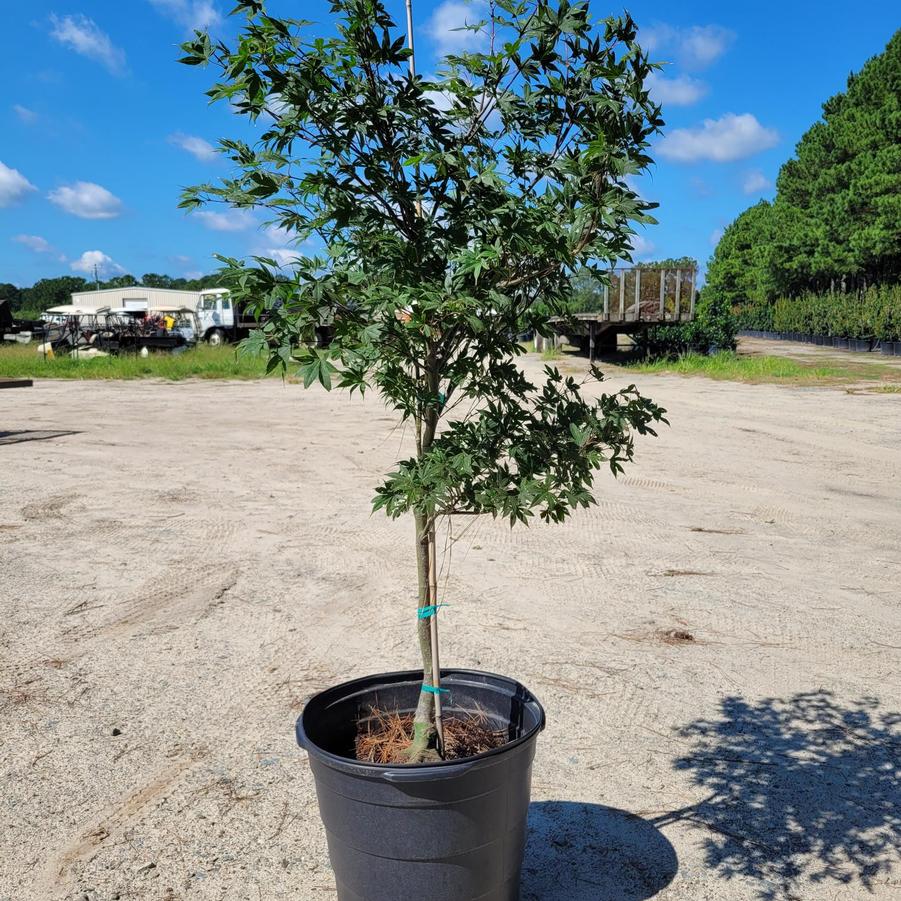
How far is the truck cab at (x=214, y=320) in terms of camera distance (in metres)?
31.7

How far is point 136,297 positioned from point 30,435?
82.0 m

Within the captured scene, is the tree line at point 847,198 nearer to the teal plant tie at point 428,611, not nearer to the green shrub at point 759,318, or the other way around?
the green shrub at point 759,318

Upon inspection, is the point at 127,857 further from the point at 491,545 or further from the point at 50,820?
the point at 491,545

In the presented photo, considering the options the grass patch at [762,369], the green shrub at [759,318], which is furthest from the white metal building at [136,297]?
the grass patch at [762,369]

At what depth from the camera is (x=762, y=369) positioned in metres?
19.8

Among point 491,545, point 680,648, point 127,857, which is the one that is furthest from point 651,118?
point 491,545

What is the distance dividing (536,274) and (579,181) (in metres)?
0.24

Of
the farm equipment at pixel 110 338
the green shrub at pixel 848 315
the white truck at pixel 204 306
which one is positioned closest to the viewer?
the white truck at pixel 204 306

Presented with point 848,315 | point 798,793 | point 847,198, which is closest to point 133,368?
point 798,793

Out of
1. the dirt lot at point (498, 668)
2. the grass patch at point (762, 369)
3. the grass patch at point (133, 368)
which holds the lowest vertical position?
the grass patch at point (133, 368)

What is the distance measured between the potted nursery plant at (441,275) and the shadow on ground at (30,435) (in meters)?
9.98

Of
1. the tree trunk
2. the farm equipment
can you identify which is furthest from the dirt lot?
the farm equipment

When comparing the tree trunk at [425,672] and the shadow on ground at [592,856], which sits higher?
the tree trunk at [425,672]

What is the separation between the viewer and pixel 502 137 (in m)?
2.16
